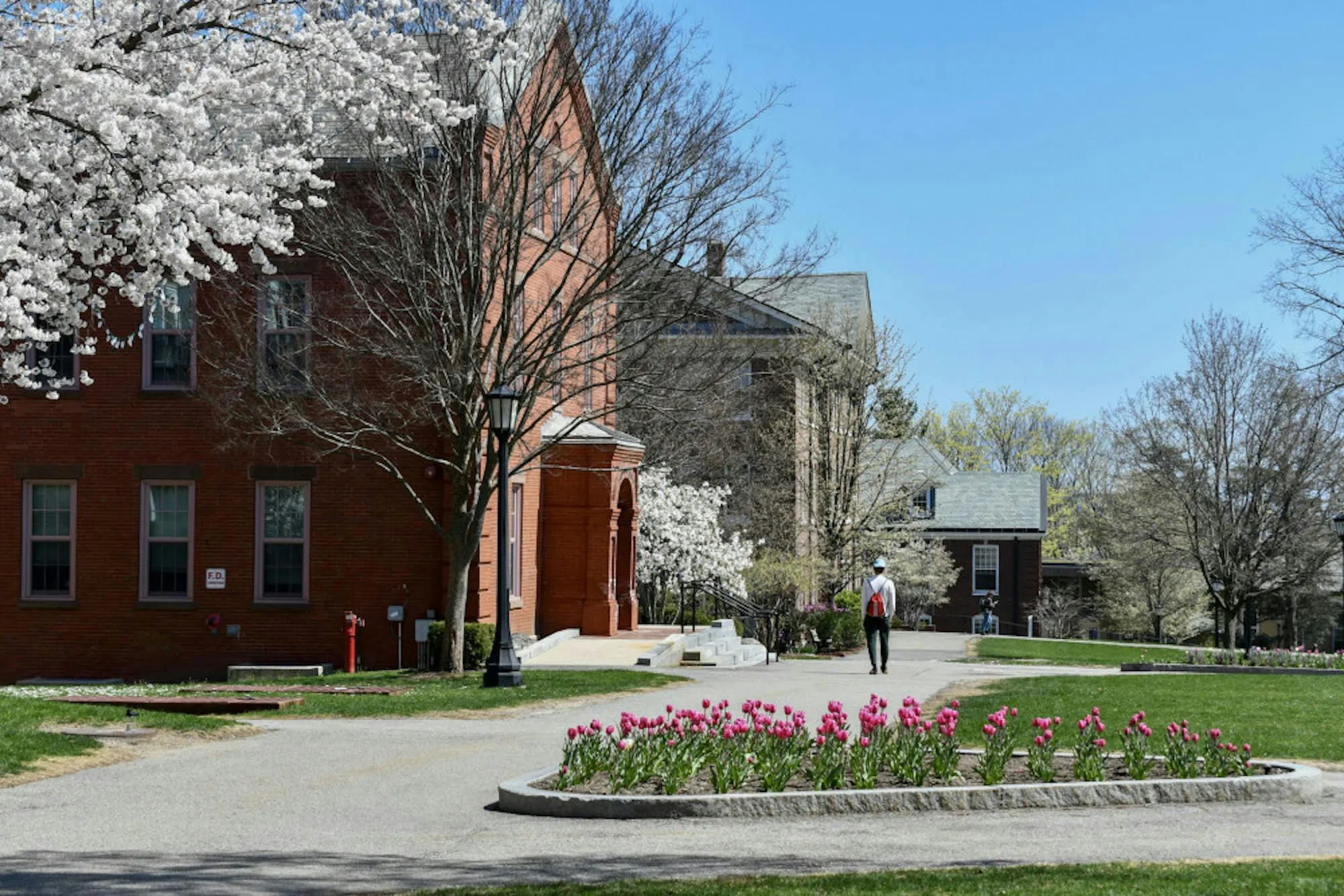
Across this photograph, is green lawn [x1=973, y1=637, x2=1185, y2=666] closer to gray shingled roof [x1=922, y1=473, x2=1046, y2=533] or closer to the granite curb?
gray shingled roof [x1=922, y1=473, x2=1046, y2=533]

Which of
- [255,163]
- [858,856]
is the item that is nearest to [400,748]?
[255,163]

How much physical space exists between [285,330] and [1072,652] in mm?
28498

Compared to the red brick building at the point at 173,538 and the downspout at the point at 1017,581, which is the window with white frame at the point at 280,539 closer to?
the red brick building at the point at 173,538

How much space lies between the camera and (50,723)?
53.4 feet

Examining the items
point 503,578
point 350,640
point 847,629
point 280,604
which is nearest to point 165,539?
point 280,604

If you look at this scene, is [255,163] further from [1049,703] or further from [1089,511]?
[1089,511]

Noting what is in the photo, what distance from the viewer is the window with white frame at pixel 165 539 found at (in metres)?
27.6

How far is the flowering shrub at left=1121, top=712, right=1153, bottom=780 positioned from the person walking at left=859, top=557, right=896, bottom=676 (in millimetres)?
11624

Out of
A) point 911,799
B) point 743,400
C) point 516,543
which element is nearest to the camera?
point 911,799

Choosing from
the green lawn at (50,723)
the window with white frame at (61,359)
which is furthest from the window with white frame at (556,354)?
the green lawn at (50,723)

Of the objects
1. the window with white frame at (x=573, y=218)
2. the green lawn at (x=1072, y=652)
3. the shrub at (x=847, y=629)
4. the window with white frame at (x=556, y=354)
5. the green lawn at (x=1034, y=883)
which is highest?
the window with white frame at (x=573, y=218)

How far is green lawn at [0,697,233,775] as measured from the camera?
13.6m

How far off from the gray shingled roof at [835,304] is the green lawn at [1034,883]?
116 feet

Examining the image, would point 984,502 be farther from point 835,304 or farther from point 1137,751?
point 1137,751
